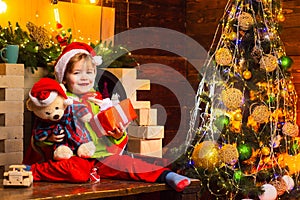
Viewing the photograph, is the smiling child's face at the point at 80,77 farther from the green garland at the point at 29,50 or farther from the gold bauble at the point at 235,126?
the gold bauble at the point at 235,126

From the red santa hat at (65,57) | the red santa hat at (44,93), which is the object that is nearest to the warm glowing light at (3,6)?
the red santa hat at (65,57)

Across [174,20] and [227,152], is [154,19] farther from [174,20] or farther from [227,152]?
[227,152]

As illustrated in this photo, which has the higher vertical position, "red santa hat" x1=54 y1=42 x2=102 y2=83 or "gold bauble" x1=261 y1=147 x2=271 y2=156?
"red santa hat" x1=54 y1=42 x2=102 y2=83

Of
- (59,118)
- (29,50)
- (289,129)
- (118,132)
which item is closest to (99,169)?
(118,132)

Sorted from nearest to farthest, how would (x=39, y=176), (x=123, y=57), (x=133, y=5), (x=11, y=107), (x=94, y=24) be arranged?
(x=39, y=176)
(x=11, y=107)
(x=123, y=57)
(x=94, y=24)
(x=133, y=5)

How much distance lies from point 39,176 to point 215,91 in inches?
59.2

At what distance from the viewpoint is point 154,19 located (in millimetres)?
5887

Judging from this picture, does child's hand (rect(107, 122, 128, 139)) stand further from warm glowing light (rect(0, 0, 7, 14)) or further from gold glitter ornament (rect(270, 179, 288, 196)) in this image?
warm glowing light (rect(0, 0, 7, 14))

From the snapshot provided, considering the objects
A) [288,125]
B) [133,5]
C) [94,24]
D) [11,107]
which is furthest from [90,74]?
[133,5]

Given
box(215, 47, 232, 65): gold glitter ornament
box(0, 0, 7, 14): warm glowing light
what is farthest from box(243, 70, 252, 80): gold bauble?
box(0, 0, 7, 14): warm glowing light

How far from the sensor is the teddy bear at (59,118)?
3.26 m

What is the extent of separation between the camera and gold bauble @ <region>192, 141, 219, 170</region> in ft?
13.8

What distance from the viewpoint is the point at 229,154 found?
4.16m

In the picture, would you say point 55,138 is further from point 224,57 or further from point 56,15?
point 56,15
